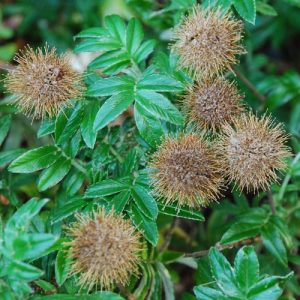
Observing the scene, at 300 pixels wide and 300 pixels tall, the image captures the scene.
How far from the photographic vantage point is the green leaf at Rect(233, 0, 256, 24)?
6.29 ft

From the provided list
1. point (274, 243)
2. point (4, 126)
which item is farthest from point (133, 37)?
point (274, 243)

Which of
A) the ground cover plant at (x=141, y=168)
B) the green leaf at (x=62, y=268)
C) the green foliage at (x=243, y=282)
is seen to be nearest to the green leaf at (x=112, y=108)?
the ground cover plant at (x=141, y=168)

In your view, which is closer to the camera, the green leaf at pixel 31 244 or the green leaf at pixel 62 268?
the green leaf at pixel 31 244

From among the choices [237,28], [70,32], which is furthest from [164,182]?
[70,32]

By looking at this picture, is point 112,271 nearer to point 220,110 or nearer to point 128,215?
point 128,215

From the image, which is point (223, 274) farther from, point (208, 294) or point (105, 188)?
point (105, 188)

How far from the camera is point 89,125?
185 cm

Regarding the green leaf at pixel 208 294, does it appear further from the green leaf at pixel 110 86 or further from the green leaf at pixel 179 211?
the green leaf at pixel 110 86

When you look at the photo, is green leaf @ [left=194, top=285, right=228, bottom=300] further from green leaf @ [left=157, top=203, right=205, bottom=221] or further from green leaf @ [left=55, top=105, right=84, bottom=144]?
green leaf @ [left=55, top=105, right=84, bottom=144]

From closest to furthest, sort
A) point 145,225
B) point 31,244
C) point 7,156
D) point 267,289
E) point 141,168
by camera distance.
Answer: point 31,244
point 267,289
point 145,225
point 141,168
point 7,156

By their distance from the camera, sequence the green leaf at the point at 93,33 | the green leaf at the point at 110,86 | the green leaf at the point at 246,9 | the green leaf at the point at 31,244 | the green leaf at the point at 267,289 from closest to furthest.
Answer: the green leaf at the point at 31,244 < the green leaf at the point at 267,289 < the green leaf at the point at 110,86 < the green leaf at the point at 246,9 < the green leaf at the point at 93,33

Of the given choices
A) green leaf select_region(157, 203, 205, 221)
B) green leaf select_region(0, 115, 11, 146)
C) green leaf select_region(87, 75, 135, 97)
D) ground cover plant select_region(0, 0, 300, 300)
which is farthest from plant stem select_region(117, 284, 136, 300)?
green leaf select_region(0, 115, 11, 146)

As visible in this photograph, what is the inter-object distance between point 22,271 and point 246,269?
1.90 feet

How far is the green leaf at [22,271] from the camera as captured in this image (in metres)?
1.47
